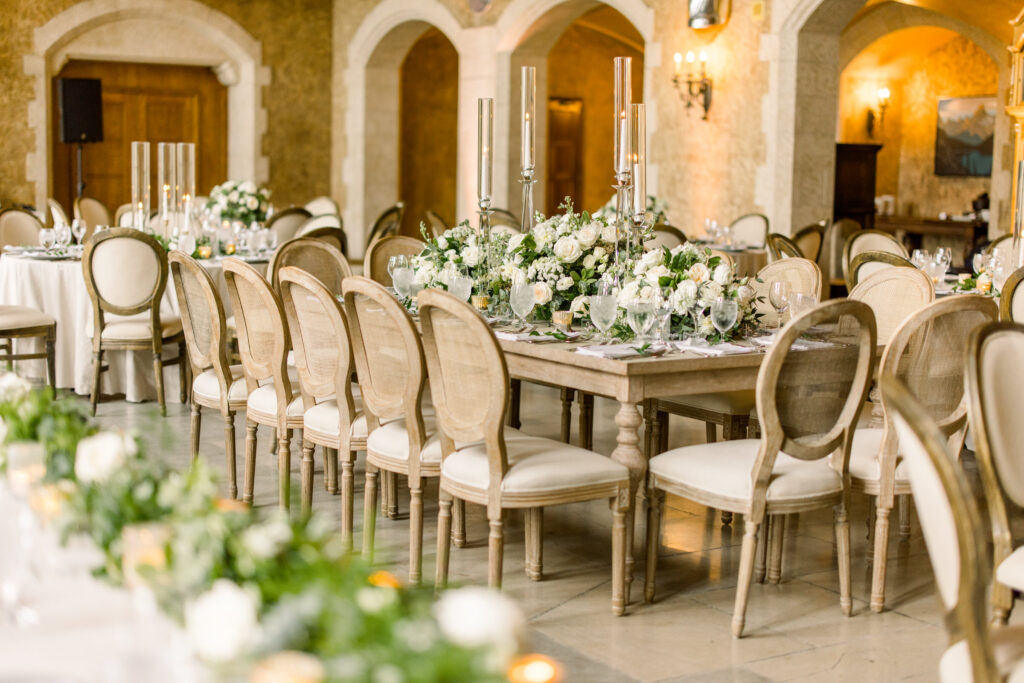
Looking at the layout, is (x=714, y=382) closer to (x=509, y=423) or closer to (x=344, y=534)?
(x=344, y=534)

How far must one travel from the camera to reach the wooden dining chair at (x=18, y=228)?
8703 millimetres

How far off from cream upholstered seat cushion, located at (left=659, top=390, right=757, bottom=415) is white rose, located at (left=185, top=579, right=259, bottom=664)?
3078 millimetres

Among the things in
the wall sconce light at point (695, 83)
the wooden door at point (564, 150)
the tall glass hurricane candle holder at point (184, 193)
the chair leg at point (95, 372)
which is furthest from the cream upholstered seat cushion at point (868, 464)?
the wooden door at point (564, 150)

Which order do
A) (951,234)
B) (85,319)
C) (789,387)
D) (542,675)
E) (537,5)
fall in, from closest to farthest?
(542,675) < (789,387) < (85,319) < (537,5) < (951,234)

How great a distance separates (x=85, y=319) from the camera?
22.2ft

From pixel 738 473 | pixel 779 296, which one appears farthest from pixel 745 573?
pixel 779 296

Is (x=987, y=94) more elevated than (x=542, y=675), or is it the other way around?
(x=987, y=94)

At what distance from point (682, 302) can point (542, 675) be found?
8.18 feet

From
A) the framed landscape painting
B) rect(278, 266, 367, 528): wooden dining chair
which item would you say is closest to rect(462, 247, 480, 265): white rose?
rect(278, 266, 367, 528): wooden dining chair

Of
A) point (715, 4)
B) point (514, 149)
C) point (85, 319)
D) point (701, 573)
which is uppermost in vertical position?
point (715, 4)

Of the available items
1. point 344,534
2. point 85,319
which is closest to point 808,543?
point 344,534

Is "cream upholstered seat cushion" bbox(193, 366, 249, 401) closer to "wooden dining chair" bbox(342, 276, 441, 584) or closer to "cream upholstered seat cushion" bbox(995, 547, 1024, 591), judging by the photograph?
"wooden dining chair" bbox(342, 276, 441, 584)

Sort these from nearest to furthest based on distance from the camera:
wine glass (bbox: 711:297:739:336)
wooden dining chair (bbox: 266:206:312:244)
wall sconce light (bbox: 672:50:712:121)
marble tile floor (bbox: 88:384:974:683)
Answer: marble tile floor (bbox: 88:384:974:683), wine glass (bbox: 711:297:739:336), wooden dining chair (bbox: 266:206:312:244), wall sconce light (bbox: 672:50:712:121)

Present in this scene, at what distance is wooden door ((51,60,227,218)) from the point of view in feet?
42.8
